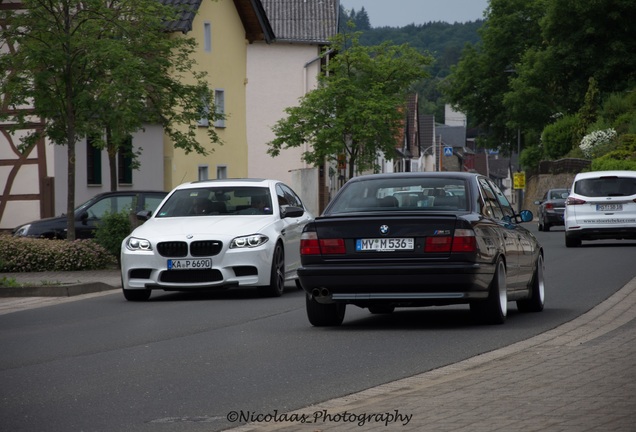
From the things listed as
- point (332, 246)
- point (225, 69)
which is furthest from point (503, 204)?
point (225, 69)

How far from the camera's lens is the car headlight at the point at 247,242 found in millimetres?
17344

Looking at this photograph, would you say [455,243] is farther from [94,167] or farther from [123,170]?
[123,170]

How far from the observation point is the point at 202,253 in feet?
56.7

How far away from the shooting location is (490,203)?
1378 cm

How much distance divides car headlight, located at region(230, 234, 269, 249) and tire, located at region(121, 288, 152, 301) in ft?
4.82

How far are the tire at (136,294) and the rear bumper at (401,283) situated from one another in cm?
552

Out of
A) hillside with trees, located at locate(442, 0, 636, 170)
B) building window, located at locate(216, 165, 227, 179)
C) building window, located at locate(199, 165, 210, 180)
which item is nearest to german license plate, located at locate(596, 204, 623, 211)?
building window, located at locate(199, 165, 210, 180)

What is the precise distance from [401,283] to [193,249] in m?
5.27

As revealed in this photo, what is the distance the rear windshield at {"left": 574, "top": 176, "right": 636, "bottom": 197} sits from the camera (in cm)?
3148

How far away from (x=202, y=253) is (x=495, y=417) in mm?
10357

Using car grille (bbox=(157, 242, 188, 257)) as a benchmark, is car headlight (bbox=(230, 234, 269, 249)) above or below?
above

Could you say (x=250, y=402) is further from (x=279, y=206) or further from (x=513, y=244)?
(x=279, y=206)

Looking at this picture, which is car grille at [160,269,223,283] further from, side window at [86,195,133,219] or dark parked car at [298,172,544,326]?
side window at [86,195,133,219]

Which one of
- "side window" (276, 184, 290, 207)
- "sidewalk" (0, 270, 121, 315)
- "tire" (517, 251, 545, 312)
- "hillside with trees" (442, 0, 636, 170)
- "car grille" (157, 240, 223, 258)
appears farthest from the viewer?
"hillside with trees" (442, 0, 636, 170)
